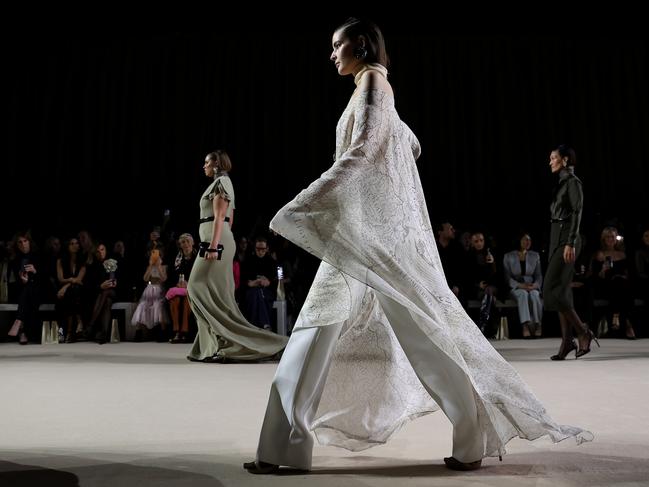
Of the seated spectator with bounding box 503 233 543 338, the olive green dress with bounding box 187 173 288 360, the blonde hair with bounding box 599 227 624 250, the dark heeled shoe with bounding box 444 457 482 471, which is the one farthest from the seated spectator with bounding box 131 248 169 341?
the dark heeled shoe with bounding box 444 457 482 471

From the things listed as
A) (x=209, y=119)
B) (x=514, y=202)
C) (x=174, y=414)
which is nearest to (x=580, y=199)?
(x=174, y=414)

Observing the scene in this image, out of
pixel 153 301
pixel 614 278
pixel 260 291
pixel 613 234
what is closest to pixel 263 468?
pixel 260 291

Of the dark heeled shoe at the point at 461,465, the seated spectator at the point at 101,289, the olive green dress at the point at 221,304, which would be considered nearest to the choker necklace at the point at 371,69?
the dark heeled shoe at the point at 461,465

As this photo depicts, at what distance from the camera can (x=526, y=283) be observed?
26.4ft

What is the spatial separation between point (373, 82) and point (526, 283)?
634 centimetres

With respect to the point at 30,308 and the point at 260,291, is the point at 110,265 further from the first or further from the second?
the point at 260,291

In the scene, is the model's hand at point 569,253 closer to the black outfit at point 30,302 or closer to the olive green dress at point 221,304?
the olive green dress at point 221,304

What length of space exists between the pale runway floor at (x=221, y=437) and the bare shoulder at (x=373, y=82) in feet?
3.33

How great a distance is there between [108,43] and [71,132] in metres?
1.30

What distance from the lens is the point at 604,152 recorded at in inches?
400

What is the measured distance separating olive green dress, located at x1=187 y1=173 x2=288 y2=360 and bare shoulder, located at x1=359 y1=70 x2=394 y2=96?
3.11 metres

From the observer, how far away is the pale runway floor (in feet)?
6.23

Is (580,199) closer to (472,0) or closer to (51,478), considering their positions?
(51,478)

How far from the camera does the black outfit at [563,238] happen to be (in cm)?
500
